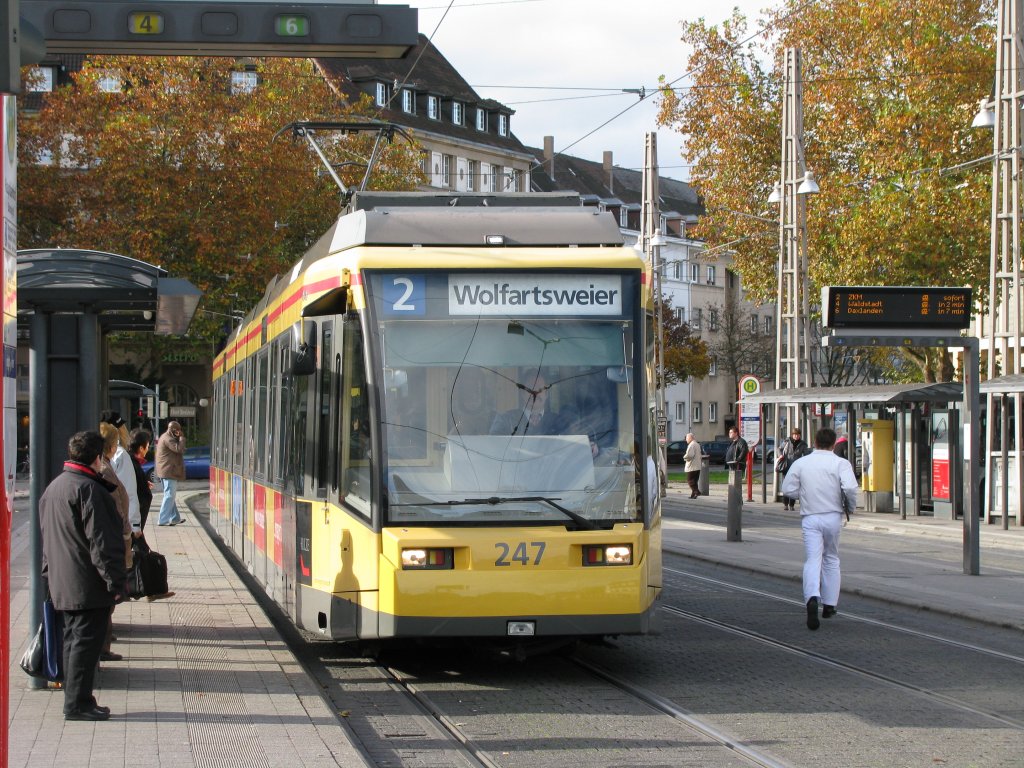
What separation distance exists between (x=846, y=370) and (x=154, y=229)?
140 ft

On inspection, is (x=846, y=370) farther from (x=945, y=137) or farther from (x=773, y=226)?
(x=945, y=137)

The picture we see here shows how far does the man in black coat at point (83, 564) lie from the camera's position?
305 inches

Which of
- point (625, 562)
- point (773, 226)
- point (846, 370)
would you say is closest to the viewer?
point (625, 562)

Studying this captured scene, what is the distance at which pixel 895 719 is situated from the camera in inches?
327

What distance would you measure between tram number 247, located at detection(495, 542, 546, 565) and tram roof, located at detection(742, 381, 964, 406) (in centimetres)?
1606

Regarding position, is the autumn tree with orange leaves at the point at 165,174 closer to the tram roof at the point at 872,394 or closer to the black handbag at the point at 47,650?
the tram roof at the point at 872,394

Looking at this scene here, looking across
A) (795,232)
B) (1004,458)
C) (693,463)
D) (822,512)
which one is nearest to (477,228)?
(822,512)

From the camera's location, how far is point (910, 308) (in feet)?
57.6

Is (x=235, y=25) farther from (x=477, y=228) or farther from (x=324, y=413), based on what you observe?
(x=324, y=413)

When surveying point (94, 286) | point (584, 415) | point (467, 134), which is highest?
point (467, 134)

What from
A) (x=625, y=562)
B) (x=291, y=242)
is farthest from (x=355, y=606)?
(x=291, y=242)

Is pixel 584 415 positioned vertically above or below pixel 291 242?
below

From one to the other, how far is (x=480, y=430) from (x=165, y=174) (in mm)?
34706

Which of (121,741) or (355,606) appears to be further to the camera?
(355,606)
